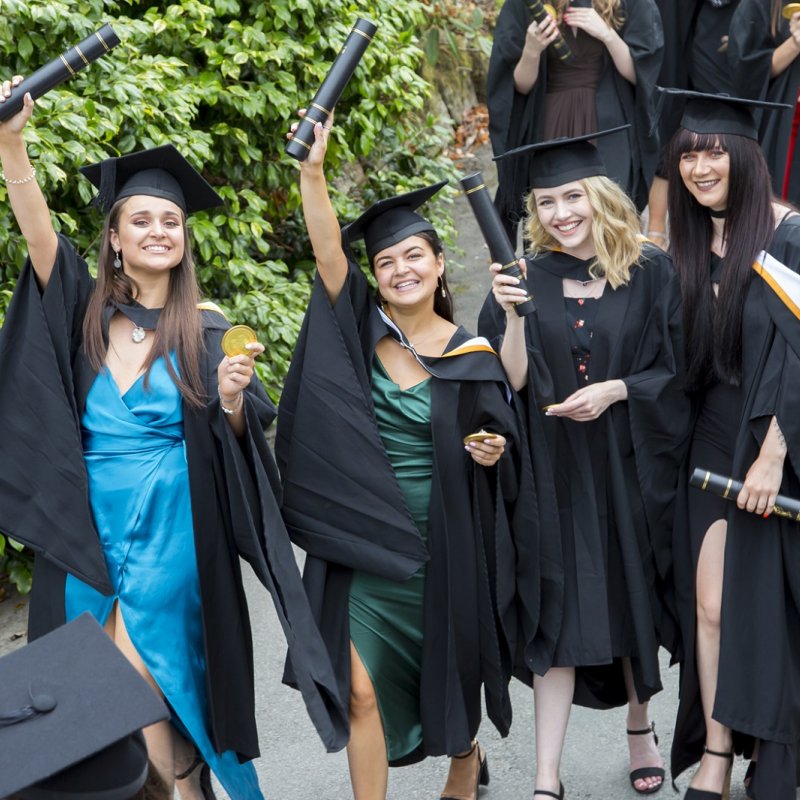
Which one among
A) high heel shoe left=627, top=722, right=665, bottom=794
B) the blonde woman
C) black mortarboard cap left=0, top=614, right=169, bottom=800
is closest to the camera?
black mortarboard cap left=0, top=614, right=169, bottom=800

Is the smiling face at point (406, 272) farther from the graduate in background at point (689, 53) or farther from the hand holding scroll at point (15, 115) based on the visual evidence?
the graduate in background at point (689, 53)

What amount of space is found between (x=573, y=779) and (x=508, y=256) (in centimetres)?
198

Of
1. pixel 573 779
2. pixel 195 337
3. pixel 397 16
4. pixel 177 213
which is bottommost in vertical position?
pixel 573 779

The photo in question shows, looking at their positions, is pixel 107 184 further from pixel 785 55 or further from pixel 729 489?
pixel 785 55

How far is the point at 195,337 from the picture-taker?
173 inches

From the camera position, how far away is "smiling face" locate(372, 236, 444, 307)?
4.53 m

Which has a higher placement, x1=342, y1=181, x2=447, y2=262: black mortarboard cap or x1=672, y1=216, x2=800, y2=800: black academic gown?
x1=342, y1=181, x2=447, y2=262: black mortarboard cap

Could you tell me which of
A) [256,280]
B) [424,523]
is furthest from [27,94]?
[256,280]

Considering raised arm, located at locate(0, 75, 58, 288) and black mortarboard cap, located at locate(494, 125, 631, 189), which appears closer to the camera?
raised arm, located at locate(0, 75, 58, 288)

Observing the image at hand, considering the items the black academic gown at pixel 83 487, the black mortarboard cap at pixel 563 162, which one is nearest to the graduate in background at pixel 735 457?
the black mortarboard cap at pixel 563 162

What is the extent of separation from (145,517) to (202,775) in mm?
1027

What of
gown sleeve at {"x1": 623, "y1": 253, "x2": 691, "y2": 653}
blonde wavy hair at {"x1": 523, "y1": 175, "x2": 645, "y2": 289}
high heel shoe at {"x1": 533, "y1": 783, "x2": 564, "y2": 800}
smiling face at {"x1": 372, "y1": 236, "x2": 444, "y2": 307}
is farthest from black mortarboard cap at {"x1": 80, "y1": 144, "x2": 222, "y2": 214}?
high heel shoe at {"x1": 533, "y1": 783, "x2": 564, "y2": 800}

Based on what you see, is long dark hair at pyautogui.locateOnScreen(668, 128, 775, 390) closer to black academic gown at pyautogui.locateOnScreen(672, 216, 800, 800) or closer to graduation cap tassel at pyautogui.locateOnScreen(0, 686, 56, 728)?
black academic gown at pyautogui.locateOnScreen(672, 216, 800, 800)

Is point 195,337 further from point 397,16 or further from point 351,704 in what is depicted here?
point 397,16
